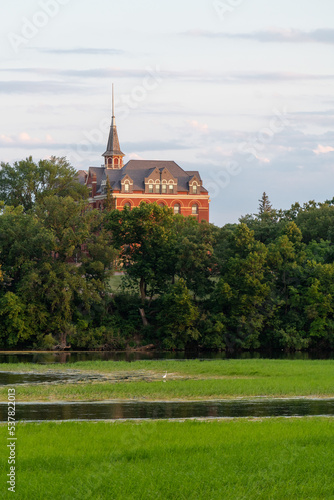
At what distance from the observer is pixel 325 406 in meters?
26.7

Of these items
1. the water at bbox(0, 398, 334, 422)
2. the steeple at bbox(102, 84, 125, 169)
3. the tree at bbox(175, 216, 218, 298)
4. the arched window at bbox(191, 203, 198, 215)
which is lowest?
the water at bbox(0, 398, 334, 422)

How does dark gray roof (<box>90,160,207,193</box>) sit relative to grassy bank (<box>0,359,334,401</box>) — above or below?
above

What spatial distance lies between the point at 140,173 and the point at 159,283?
72.5 meters

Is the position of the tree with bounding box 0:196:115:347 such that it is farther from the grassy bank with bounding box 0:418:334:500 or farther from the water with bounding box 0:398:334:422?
the grassy bank with bounding box 0:418:334:500

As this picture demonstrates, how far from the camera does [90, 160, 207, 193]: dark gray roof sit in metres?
134

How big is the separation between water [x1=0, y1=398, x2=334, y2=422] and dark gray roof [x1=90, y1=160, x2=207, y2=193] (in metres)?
106

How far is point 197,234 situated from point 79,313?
12348mm

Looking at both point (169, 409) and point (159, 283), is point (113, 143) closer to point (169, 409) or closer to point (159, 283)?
point (159, 283)

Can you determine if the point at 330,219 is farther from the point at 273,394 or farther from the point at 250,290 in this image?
the point at 273,394

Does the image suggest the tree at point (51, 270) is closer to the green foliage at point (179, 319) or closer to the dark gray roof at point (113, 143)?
the green foliage at point (179, 319)

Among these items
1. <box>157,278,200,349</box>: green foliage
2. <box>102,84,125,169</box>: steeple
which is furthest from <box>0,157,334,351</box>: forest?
<box>102,84,125,169</box>: steeple

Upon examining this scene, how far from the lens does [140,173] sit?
5359 inches

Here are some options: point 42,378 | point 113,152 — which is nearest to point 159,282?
point 42,378

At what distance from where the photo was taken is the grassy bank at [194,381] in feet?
100
